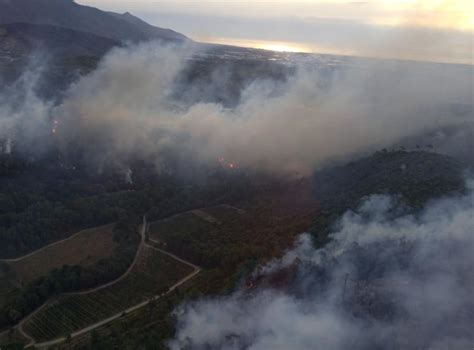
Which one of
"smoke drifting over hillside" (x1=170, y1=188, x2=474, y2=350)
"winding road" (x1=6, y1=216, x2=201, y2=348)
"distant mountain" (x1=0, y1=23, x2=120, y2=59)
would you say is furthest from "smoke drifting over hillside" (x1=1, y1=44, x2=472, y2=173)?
"distant mountain" (x1=0, y1=23, x2=120, y2=59)

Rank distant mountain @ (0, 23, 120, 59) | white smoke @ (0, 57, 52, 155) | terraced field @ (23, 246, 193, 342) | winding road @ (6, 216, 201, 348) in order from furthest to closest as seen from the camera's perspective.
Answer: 1. distant mountain @ (0, 23, 120, 59)
2. white smoke @ (0, 57, 52, 155)
3. terraced field @ (23, 246, 193, 342)
4. winding road @ (6, 216, 201, 348)

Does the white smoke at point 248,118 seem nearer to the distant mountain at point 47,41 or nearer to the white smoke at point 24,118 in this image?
the white smoke at point 24,118

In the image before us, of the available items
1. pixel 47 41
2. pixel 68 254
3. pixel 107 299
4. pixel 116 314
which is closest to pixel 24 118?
pixel 68 254

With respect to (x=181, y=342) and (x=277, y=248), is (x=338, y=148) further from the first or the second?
(x=181, y=342)

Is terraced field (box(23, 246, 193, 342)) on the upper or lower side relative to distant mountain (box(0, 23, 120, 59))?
lower

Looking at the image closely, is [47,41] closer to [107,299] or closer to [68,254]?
[68,254]

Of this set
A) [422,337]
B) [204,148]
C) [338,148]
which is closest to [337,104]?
[338,148]

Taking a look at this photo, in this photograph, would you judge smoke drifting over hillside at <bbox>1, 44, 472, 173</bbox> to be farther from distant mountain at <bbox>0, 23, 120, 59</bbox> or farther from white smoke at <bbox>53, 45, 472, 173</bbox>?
distant mountain at <bbox>0, 23, 120, 59</bbox>

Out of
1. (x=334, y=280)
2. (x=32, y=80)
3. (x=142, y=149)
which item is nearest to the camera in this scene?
(x=334, y=280)
